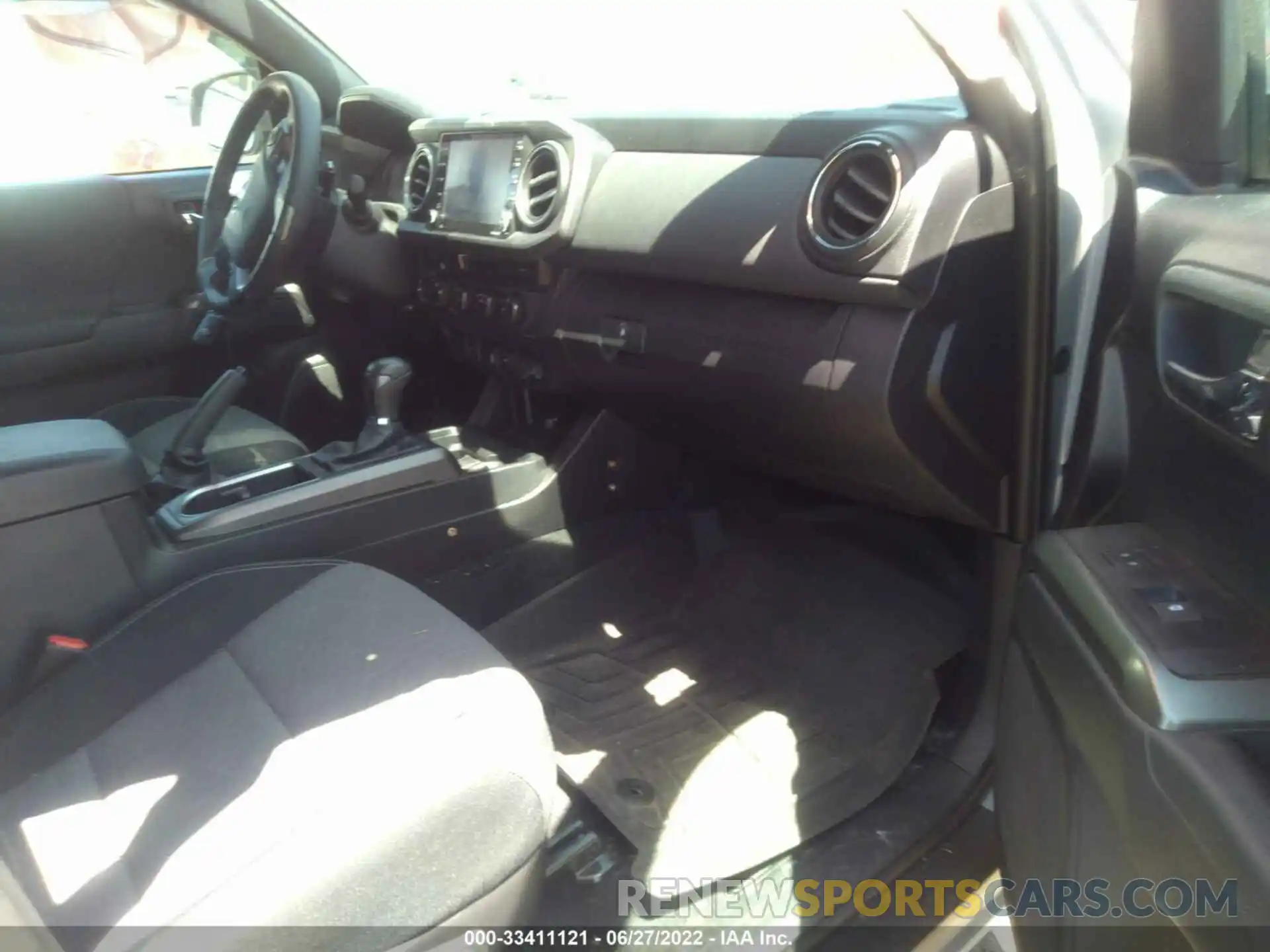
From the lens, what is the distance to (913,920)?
1387 mm

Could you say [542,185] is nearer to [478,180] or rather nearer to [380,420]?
[478,180]

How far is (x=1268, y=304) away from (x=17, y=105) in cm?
253

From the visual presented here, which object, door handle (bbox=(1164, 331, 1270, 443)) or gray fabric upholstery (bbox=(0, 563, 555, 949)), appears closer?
door handle (bbox=(1164, 331, 1270, 443))

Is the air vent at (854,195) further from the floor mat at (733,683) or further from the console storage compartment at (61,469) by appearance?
the console storage compartment at (61,469)

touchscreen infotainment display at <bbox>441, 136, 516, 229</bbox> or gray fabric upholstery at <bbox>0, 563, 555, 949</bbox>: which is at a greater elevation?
A: touchscreen infotainment display at <bbox>441, 136, 516, 229</bbox>

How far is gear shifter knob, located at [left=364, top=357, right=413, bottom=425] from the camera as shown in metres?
1.86

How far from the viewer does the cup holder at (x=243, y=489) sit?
5.36 feet

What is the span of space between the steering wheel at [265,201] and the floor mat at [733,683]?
779mm

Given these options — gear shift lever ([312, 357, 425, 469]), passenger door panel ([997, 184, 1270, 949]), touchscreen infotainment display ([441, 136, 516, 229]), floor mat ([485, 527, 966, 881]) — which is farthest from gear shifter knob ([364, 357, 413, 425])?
passenger door panel ([997, 184, 1270, 949])

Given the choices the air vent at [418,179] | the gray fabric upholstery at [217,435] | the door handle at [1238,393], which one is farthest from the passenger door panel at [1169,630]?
the air vent at [418,179]

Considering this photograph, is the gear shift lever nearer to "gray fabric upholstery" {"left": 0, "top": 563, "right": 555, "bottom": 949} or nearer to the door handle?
"gray fabric upholstery" {"left": 0, "top": 563, "right": 555, "bottom": 949}

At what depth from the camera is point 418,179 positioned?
2160 millimetres

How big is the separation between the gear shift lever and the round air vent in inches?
14.3

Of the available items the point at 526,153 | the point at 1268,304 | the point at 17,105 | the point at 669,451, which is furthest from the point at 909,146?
the point at 17,105
